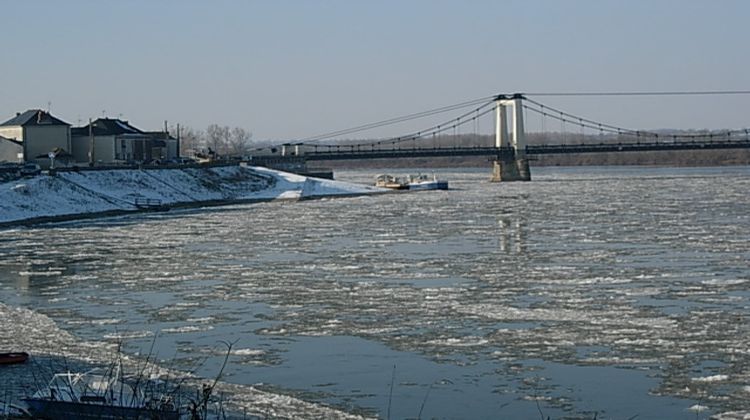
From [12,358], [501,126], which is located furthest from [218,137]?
[12,358]

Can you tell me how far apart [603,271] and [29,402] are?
1323 centimetres

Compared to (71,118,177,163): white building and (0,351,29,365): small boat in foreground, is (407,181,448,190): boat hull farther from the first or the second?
(0,351,29,365): small boat in foreground

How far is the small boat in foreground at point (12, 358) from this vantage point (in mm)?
13320

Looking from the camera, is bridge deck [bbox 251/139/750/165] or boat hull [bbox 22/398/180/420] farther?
bridge deck [bbox 251/139/750/165]

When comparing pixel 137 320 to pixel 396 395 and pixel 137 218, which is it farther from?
pixel 137 218

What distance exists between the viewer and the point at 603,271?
21.4 metres

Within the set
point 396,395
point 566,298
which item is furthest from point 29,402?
point 566,298

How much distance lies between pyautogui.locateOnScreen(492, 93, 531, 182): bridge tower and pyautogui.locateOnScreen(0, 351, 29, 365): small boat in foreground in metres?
73.8

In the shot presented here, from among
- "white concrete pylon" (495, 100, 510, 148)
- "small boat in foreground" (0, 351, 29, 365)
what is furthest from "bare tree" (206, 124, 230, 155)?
"small boat in foreground" (0, 351, 29, 365)

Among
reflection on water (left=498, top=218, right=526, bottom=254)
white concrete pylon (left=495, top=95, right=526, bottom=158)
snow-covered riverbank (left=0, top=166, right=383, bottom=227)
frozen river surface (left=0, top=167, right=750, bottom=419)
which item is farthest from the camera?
white concrete pylon (left=495, top=95, right=526, bottom=158)

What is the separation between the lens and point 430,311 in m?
16.8

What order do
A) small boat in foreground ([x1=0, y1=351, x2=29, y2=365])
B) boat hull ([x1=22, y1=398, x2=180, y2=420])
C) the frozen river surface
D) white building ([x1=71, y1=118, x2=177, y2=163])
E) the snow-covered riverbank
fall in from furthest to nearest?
1. white building ([x1=71, y1=118, x2=177, y2=163])
2. the snow-covered riverbank
3. small boat in foreground ([x1=0, y1=351, x2=29, y2=365])
4. the frozen river surface
5. boat hull ([x1=22, y1=398, x2=180, y2=420])

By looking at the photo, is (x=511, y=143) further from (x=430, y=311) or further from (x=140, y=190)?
(x=430, y=311)

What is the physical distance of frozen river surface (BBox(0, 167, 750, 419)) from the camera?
11758mm
